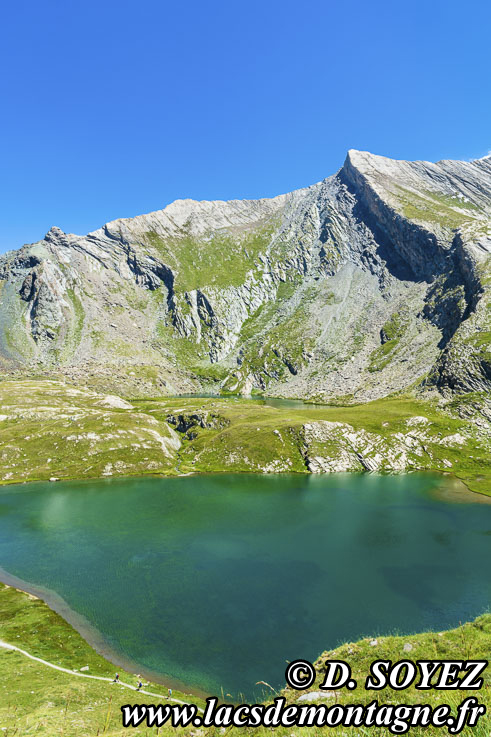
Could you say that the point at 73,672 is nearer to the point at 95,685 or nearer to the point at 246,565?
the point at 95,685

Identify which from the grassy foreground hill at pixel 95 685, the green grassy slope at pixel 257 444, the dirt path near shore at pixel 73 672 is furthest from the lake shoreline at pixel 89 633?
the green grassy slope at pixel 257 444

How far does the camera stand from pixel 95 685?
3453cm

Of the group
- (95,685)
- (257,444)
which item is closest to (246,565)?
(95,685)

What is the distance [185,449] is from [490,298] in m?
182

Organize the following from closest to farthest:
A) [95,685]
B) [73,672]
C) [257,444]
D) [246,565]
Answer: [95,685] < [73,672] < [246,565] < [257,444]

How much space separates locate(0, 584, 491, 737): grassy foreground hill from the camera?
16.9m

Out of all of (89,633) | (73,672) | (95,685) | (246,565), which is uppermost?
(95,685)

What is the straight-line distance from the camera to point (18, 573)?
61.9 meters

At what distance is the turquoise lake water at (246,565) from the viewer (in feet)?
137

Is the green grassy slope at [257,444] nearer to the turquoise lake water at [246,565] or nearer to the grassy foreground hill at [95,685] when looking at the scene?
the turquoise lake water at [246,565]

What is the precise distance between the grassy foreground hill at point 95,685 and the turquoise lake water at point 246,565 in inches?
197

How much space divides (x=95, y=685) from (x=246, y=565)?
29014 millimetres

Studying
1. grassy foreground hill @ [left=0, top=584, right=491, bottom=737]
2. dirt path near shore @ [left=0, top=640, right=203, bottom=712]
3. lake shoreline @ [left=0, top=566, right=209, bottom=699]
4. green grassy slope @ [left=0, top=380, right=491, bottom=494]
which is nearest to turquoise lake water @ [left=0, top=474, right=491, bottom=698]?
lake shoreline @ [left=0, top=566, right=209, bottom=699]

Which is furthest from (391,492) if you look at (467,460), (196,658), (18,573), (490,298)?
(490,298)
